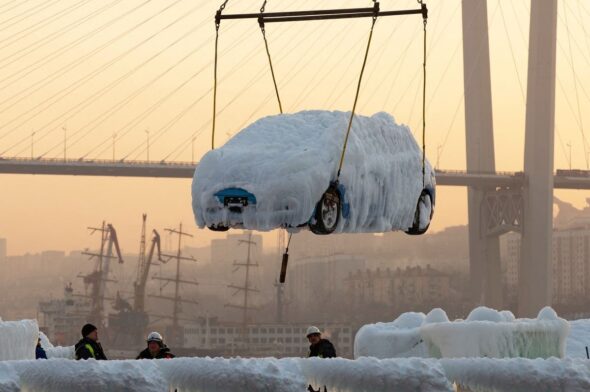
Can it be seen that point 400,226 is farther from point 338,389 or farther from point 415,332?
point 338,389

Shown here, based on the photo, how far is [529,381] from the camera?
383 inches

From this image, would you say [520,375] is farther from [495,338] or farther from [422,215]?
[422,215]

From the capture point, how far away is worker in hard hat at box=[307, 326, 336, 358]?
14.1m

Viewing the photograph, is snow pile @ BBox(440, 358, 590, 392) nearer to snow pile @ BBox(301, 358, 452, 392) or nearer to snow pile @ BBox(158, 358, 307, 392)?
snow pile @ BBox(301, 358, 452, 392)

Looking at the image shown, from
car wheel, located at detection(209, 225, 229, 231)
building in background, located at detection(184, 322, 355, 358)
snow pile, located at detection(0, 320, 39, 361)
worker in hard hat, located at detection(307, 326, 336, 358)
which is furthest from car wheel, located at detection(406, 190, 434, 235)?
building in background, located at detection(184, 322, 355, 358)

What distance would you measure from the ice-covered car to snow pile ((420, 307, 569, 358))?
1257 mm

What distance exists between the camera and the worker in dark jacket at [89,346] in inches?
536

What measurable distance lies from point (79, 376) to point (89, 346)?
14.6 ft

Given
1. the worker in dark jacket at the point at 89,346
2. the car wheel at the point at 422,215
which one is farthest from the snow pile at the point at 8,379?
the car wheel at the point at 422,215

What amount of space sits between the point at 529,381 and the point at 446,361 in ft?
1.68

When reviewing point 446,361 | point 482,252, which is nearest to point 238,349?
point 482,252

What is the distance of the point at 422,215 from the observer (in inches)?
648

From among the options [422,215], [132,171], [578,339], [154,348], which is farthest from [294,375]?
[132,171]

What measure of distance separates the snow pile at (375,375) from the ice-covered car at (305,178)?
458 cm
